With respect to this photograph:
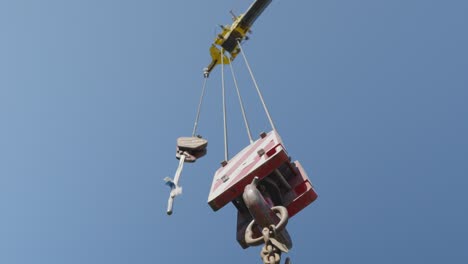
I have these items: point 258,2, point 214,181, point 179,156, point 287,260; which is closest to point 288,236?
point 287,260

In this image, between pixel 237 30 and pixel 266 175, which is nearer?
pixel 266 175

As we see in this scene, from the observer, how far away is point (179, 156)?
17.7 feet

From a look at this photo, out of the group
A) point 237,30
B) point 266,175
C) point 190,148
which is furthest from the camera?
point 237,30

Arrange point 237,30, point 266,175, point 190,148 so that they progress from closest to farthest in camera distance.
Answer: point 266,175 → point 190,148 → point 237,30

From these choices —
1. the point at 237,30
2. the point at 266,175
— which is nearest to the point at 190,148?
the point at 266,175

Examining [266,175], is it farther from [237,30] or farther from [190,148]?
[237,30]

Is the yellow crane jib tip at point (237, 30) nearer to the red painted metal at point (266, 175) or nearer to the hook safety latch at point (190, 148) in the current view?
the hook safety latch at point (190, 148)

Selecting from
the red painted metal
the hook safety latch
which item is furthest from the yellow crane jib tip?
the red painted metal

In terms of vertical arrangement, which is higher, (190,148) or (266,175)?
(190,148)

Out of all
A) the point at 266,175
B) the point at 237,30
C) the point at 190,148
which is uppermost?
the point at 237,30

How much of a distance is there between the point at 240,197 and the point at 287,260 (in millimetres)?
907

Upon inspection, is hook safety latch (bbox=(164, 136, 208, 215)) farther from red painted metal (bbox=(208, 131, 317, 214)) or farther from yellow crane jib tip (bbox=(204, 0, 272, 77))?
yellow crane jib tip (bbox=(204, 0, 272, 77))

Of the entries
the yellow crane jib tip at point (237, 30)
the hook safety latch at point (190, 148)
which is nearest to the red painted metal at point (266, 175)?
the hook safety latch at point (190, 148)

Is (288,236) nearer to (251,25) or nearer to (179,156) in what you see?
(179,156)
